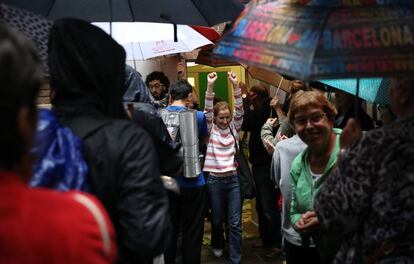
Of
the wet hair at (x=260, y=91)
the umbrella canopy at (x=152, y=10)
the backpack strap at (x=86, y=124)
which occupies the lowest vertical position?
the wet hair at (x=260, y=91)

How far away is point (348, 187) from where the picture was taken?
7.80ft

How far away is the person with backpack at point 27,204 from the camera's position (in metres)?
1.24

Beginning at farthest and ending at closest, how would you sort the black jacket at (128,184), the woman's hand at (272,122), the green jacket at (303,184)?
the woman's hand at (272,122)
the green jacket at (303,184)
the black jacket at (128,184)

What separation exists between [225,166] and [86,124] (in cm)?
408

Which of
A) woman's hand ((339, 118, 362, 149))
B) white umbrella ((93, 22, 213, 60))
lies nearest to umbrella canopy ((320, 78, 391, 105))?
woman's hand ((339, 118, 362, 149))

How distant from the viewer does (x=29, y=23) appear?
7.84 feet

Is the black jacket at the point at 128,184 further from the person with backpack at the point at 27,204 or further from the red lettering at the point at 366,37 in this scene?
the red lettering at the point at 366,37

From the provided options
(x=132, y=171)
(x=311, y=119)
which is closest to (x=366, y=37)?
(x=132, y=171)

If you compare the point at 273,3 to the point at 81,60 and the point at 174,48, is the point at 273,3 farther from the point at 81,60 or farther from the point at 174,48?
the point at 174,48

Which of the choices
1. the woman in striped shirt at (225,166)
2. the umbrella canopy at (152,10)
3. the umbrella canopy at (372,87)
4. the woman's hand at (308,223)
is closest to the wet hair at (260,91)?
the woman in striped shirt at (225,166)

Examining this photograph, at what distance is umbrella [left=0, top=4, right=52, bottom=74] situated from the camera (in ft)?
7.55

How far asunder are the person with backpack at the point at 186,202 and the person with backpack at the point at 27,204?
3832 millimetres

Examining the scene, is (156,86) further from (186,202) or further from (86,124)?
(86,124)

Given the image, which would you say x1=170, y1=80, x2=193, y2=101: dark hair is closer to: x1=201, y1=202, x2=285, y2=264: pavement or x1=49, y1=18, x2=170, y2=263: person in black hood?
x1=201, y1=202, x2=285, y2=264: pavement
